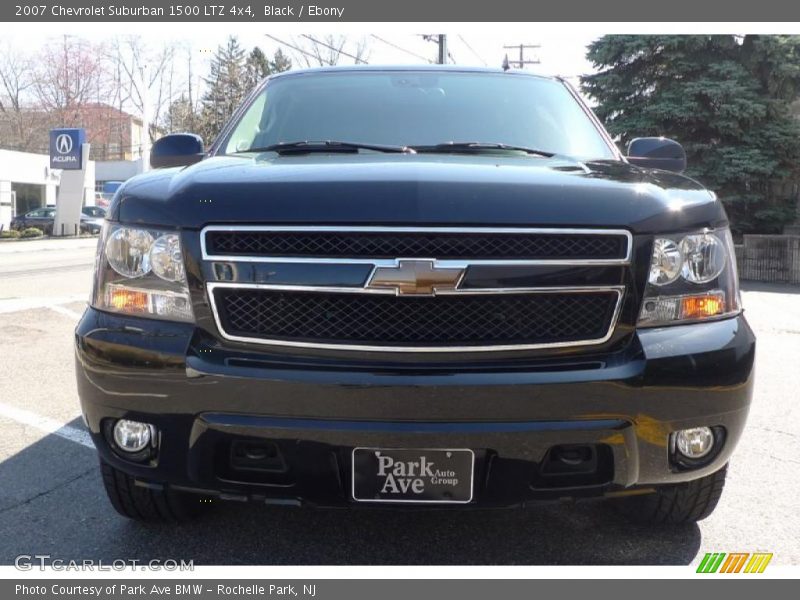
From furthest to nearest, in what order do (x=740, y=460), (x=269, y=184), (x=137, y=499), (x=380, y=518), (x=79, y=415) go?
(x=79, y=415)
(x=740, y=460)
(x=380, y=518)
(x=137, y=499)
(x=269, y=184)

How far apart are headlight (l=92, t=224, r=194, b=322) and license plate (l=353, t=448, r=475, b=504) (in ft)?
2.27

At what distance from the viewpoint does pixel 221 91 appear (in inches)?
2452

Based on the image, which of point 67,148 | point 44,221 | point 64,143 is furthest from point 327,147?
point 44,221

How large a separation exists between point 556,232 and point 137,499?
5.72 feet

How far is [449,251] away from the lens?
84.2 inches

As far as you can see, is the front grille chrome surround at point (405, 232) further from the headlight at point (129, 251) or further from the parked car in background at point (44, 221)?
the parked car in background at point (44, 221)

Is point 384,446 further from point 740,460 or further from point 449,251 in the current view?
point 740,460

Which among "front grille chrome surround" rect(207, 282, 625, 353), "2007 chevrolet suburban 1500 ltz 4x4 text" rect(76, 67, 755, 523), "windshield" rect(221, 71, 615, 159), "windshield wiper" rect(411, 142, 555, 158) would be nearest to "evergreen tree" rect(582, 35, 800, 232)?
"windshield" rect(221, 71, 615, 159)

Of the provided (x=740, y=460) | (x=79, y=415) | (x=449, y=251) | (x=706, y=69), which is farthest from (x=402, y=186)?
(x=706, y=69)

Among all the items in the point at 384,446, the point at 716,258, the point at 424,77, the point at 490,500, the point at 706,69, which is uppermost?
the point at 706,69

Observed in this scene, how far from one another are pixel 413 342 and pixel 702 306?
0.92 meters

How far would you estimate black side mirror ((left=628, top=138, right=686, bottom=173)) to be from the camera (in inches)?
141

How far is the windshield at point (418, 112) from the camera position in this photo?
3.33m

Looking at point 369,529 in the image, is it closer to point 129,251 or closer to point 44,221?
point 129,251
